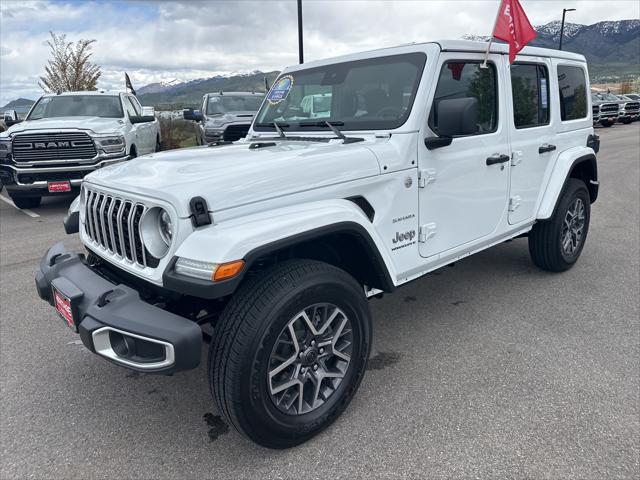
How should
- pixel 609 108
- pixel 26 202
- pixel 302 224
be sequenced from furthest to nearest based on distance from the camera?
1. pixel 609 108
2. pixel 26 202
3. pixel 302 224

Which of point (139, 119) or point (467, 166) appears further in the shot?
point (139, 119)

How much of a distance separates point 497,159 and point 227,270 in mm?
2391

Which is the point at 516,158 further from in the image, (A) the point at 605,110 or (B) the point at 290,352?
(A) the point at 605,110

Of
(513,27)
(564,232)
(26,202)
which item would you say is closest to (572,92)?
(564,232)

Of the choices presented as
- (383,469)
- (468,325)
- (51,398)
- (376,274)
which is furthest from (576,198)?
(51,398)

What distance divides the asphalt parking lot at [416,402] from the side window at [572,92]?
159cm

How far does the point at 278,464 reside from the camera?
2.45 meters

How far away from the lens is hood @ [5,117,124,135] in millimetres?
8180

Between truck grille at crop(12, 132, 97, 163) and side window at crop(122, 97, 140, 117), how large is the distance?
65.9 inches

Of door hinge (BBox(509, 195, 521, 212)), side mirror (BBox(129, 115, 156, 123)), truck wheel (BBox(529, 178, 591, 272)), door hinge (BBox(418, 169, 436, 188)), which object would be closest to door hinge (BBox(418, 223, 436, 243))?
door hinge (BBox(418, 169, 436, 188))

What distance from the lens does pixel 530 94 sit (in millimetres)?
4094

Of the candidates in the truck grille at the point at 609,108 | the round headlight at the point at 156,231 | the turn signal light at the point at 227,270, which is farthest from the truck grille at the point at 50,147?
the truck grille at the point at 609,108

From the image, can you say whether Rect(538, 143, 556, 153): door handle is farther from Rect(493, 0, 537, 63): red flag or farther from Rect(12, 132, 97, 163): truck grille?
Rect(12, 132, 97, 163): truck grille

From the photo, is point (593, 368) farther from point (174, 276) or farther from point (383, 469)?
point (174, 276)
